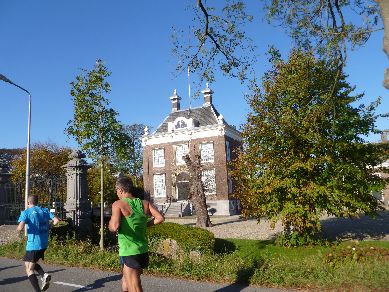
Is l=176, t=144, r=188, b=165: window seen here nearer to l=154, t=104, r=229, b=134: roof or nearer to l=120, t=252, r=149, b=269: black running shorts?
l=154, t=104, r=229, b=134: roof

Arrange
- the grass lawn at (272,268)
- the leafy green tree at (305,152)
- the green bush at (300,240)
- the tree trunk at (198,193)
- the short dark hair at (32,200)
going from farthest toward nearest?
the tree trunk at (198,193), the green bush at (300,240), the leafy green tree at (305,152), the short dark hair at (32,200), the grass lawn at (272,268)

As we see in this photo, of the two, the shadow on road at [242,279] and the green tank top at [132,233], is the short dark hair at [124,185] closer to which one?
the green tank top at [132,233]

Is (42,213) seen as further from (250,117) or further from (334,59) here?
(250,117)

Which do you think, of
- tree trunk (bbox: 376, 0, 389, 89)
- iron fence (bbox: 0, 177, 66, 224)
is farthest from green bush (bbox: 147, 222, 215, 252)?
tree trunk (bbox: 376, 0, 389, 89)

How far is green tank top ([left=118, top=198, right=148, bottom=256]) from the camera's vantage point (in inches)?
190

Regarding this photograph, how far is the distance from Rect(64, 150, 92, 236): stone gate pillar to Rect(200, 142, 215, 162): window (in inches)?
984

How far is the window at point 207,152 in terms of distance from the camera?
38.9 m

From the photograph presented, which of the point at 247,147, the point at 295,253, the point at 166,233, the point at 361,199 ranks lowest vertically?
the point at 295,253

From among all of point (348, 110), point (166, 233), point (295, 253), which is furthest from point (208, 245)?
point (348, 110)

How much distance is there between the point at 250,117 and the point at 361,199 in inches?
197

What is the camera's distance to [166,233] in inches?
496

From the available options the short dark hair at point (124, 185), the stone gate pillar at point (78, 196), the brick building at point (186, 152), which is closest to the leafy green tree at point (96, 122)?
the stone gate pillar at point (78, 196)

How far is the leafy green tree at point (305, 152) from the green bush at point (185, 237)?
2967 millimetres

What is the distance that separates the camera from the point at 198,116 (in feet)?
137
